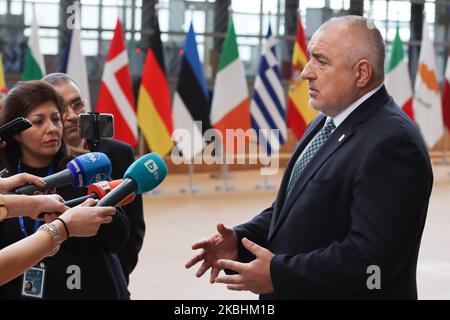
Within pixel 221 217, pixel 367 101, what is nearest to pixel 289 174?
pixel 367 101

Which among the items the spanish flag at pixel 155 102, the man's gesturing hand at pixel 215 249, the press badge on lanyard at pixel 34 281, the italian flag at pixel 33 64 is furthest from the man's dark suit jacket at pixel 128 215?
the spanish flag at pixel 155 102

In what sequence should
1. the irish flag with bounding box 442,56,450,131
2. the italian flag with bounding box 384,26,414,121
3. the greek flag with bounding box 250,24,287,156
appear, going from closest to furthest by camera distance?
the greek flag with bounding box 250,24,287,156 → the italian flag with bounding box 384,26,414,121 → the irish flag with bounding box 442,56,450,131

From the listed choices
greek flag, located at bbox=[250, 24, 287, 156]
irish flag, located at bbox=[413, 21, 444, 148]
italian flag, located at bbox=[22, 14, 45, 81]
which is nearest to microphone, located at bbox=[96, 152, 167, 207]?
italian flag, located at bbox=[22, 14, 45, 81]

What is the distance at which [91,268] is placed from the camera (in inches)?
112

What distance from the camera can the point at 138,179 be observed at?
7.00ft

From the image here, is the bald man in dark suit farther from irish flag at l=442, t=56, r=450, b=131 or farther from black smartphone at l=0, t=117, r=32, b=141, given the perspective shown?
irish flag at l=442, t=56, r=450, b=131

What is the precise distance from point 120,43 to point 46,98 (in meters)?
7.43

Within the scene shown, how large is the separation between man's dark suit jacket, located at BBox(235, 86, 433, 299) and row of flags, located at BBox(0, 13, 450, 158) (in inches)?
306

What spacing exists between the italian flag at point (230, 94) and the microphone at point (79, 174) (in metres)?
9.88

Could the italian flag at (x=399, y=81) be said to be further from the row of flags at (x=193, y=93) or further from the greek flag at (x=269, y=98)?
the greek flag at (x=269, y=98)

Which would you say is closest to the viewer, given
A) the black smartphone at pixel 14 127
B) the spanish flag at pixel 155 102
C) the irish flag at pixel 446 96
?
the black smartphone at pixel 14 127

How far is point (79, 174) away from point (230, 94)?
10247mm

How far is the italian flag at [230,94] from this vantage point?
12320 mm

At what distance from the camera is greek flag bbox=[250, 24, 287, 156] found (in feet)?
41.4
